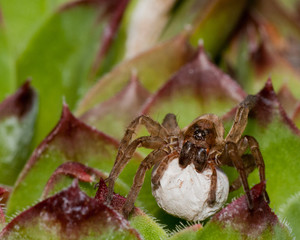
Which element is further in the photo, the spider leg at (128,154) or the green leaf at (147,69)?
the green leaf at (147,69)

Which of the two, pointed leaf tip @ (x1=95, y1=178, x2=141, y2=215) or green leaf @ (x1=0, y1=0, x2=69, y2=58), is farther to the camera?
green leaf @ (x1=0, y1=0, x2=69, y2=58)

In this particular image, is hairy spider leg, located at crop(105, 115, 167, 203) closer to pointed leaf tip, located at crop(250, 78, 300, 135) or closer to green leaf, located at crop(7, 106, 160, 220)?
green leaf, located at crop(7, 106, 160, 220)

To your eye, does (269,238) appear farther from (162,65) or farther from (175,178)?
(162,65)

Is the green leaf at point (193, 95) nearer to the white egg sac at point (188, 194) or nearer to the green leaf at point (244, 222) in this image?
the white egg sac at point (188, 194)

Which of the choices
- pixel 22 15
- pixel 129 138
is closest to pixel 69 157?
pixel 129 138

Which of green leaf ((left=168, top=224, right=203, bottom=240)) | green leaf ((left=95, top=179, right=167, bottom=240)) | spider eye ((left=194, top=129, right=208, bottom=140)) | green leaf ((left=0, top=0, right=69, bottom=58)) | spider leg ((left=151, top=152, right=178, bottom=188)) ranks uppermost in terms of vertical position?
spider eye ((left=194, top=129, right=208, bottom=140))

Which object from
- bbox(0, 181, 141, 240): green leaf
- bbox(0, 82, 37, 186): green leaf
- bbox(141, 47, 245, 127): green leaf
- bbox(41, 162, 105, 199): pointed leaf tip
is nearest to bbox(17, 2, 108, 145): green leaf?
bbox(0, 82, 37, 186): green leaf

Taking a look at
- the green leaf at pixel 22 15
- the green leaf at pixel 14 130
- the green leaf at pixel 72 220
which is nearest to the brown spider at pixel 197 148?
the green leaf at pixel 72 220

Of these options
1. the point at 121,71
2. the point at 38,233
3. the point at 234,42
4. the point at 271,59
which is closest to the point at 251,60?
the point at 271,59
